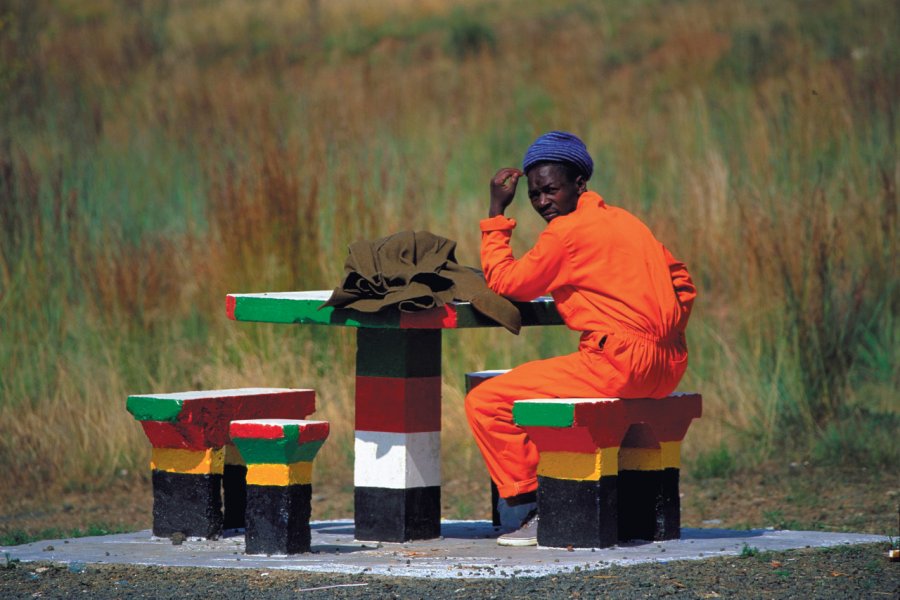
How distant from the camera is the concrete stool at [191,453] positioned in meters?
6.29

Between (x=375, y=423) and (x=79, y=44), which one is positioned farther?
(x=79, y=44)

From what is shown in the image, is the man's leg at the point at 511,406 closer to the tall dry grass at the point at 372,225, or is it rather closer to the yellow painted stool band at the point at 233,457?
the yellow painted stool band at the point at 233,457

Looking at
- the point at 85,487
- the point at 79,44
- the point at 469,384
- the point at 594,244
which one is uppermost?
the point at 79,44

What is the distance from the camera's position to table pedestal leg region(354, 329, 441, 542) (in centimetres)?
632

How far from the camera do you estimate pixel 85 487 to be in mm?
8922

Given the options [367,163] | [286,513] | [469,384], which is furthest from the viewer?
[367,163]

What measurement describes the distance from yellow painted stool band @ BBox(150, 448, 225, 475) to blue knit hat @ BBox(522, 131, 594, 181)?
171 centimetres

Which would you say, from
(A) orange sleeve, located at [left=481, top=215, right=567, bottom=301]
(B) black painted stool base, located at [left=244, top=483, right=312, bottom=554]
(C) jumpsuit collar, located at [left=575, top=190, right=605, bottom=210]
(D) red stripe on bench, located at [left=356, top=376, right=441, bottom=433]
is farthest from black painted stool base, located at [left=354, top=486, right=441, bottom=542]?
(C) jumpsuit collar, located at [left=575, top=190, right=605, bottom=210]

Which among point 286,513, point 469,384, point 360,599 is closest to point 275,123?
point 469,384

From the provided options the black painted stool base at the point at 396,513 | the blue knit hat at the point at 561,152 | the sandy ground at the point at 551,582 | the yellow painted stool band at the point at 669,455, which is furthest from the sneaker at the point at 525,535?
the blue knit hat at the point at 561,152

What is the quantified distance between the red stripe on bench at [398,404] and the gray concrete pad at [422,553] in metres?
0.48

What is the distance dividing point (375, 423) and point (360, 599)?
4.38 feet

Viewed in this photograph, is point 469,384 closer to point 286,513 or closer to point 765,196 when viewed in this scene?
point 286,513

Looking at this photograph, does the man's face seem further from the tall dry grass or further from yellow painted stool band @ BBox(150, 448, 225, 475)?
the tall dry grass
